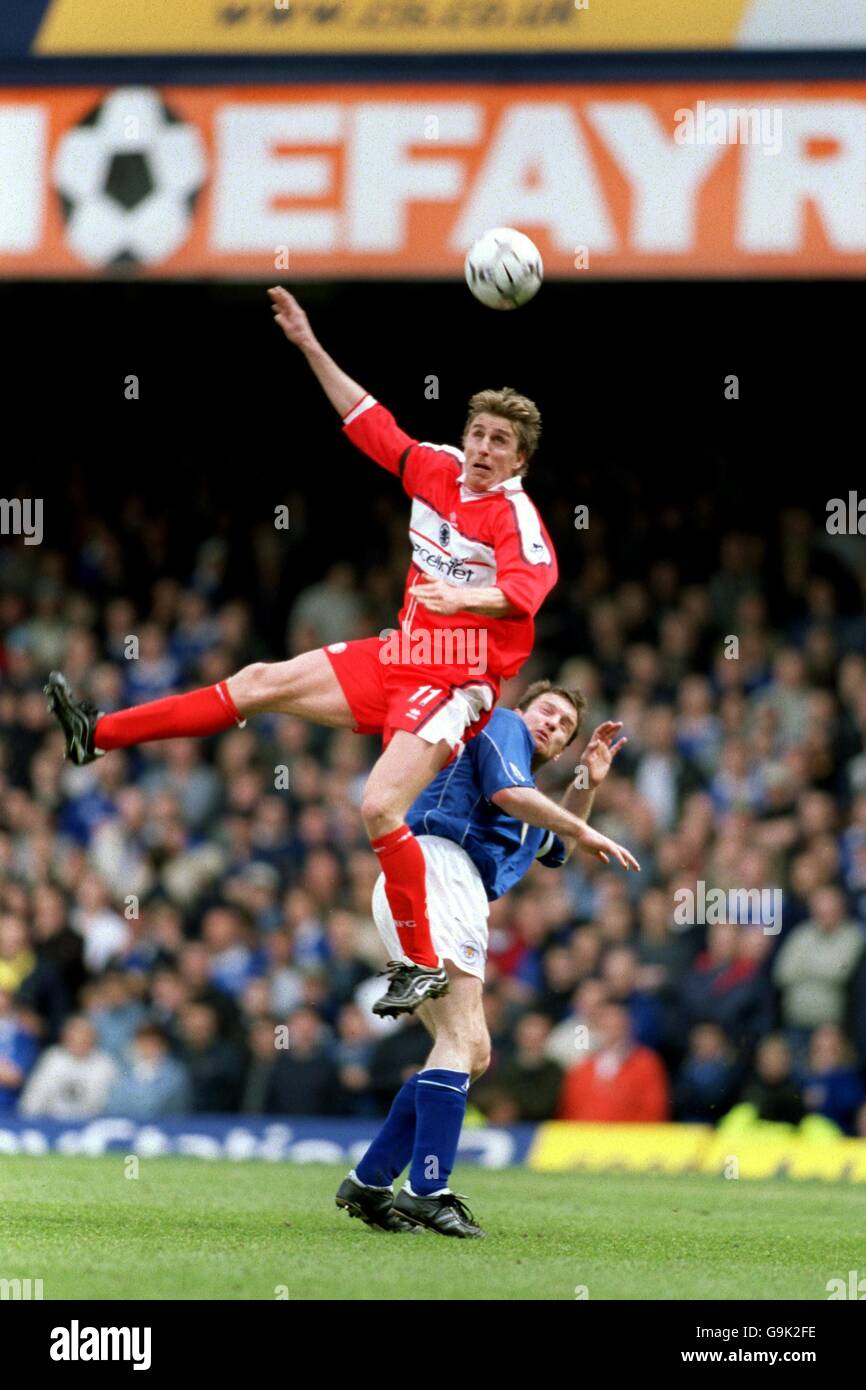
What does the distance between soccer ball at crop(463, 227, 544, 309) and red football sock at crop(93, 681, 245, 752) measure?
69.5 inches

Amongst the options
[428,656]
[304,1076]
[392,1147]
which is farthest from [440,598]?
[304,1076]

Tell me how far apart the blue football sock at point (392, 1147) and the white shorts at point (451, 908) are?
0.43 m

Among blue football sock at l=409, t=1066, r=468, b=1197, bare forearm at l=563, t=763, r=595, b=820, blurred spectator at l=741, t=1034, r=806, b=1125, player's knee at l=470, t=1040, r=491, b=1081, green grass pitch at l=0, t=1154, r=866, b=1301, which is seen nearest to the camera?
green grass pitch at l=0, t=1154, r=866, b=1301

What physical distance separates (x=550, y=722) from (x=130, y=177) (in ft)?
21.5

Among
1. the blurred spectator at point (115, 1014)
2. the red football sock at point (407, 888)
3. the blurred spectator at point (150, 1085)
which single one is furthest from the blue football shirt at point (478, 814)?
the blurred spectator at point (115, 1014)

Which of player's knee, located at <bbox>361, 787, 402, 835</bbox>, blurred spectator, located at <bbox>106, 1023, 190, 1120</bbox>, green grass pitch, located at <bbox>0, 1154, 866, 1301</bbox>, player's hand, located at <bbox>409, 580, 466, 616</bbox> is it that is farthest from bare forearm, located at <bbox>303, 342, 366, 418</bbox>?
blurred spectator, located at <bbox>106, 1023, 190, 1120</bbox>

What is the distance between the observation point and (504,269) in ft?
24.4

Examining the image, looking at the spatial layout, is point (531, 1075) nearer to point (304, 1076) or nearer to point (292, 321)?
point (304, 1076)

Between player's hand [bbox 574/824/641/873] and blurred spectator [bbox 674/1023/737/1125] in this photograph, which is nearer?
player's hand [bbox 574/824/641/873]

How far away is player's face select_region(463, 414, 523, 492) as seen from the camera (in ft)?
22.9

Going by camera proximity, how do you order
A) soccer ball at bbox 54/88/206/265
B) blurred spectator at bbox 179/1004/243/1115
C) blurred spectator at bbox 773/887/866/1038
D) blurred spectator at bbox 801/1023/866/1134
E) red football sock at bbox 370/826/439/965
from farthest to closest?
soccer ball at bbox 54/88/206/265 → blurred spectator at bbox 179/1004/243/1115 → blurred spectator at bbox 773/887/866/1038 → blurred spectator at bbox 801/1023/866/1134 → red football sock at bbox 370/826/439/965

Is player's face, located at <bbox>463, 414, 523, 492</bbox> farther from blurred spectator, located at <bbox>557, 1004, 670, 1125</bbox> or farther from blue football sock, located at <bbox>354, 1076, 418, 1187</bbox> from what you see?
blurred spectator, located at <bbox>557, 1004, 670, 1125</bbox>
